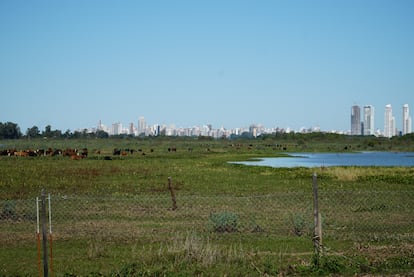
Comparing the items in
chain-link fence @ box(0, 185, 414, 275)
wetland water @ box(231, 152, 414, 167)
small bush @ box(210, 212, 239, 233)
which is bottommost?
wetland water @ box(231, 152, 414, 167)

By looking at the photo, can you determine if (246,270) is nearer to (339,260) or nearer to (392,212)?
(339,260)

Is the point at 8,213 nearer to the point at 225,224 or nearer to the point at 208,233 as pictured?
the point at 208,233

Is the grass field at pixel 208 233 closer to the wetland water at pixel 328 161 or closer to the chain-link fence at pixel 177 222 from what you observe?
the chain-link fence at pixel 177 222

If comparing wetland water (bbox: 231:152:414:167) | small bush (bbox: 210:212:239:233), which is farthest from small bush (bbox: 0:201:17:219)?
wetland water (bbox: 231:152:414:167)

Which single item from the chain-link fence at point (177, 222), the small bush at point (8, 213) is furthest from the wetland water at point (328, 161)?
the small bush at point (8, 213)

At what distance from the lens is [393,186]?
3766 cm

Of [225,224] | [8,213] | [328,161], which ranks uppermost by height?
[225,224]

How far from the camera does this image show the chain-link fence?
1570cm

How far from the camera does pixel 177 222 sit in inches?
797

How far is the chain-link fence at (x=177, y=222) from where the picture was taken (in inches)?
618

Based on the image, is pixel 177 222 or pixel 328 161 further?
pixel 328 161

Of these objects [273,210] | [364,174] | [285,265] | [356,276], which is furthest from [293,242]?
[364,174]

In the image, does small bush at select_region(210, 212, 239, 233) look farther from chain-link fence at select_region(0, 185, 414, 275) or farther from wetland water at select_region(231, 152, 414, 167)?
wetland water at select_region(231, 152, 414, 167)

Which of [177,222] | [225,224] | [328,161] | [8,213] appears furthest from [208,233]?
[328,161]
